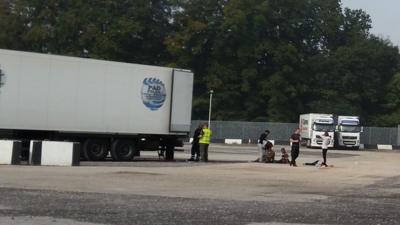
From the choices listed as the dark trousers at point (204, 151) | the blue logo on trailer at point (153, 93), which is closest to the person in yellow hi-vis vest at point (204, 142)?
the dark trousers at point (204, 151)

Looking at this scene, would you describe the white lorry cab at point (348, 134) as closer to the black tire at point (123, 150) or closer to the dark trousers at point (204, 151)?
the dark trousers at point (204, 151)

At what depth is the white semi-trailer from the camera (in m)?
26.6

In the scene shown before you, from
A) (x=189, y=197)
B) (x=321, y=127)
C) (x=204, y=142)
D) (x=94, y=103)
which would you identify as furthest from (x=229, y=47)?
(x=189, y=197)

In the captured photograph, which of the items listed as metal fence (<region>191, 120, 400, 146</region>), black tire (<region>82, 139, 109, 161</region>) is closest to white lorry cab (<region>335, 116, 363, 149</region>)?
metal fence (<region>191, 120, 400, 146</region>)

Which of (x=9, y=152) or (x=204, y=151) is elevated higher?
(x=204, y=151)

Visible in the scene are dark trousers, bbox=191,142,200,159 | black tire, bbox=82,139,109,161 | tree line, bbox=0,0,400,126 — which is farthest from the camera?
tree line, bbox=0,0,400,126

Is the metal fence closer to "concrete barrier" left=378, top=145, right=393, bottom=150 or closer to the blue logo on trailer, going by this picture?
"concrete barrier" left=378, top=145, right=393, bottom=150

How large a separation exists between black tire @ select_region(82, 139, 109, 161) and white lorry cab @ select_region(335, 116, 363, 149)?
37.6 m

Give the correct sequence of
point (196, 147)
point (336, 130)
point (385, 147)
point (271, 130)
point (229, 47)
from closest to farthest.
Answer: point (196, 147)
point (336, 130)
point (385, 147)
point (271, 130)
point (229, 47)

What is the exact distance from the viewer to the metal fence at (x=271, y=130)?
7331 cm

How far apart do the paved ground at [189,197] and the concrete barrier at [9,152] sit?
5.33 ft

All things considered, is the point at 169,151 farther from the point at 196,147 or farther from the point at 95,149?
the point at 95,149

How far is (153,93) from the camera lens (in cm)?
3008

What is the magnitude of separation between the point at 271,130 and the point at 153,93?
45.0 meters
